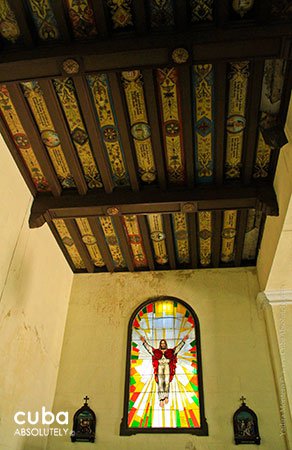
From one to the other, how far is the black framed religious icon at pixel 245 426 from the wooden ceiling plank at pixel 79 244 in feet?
13.2

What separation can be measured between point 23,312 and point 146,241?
2.69 meters

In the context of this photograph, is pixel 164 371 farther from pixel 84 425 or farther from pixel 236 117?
pixel 236 117

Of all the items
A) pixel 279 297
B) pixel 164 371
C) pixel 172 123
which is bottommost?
Result: pixel 164 371

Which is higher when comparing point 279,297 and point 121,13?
point 121,13

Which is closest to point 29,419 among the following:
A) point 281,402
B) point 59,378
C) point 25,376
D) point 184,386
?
point 25,376

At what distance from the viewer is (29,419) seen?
597cm

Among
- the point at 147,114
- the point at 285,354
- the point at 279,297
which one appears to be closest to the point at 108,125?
the point at 147,114

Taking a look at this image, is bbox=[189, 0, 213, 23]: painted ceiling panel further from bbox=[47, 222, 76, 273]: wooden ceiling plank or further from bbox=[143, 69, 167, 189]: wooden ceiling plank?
bbox=[47, 222, 76, 273]: wooden ceiling plank

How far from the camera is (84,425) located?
660 centimetres

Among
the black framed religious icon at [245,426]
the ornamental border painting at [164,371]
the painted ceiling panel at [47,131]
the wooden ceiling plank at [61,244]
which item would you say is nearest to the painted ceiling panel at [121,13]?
the painted ceiling panel at [47,131]

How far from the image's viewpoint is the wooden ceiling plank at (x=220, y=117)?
4680mm

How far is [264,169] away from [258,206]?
1.92 feet

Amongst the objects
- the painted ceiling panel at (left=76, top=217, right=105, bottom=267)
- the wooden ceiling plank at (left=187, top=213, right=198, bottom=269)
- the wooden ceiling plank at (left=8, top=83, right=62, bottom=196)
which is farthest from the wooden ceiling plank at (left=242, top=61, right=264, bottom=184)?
the painted ceiling panel at (left=76, top=217, right=105, bottom=267)

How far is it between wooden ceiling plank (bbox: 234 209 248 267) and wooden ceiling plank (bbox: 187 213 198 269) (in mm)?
808
